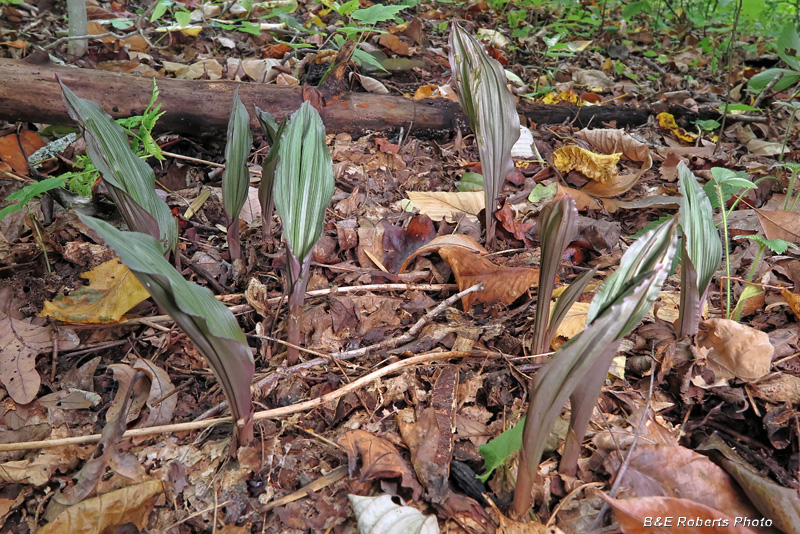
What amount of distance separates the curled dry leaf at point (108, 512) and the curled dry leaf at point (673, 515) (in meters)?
0.99

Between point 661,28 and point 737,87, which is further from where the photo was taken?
point 661,28

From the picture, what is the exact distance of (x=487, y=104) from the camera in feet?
6.31

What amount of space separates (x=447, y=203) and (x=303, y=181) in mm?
818

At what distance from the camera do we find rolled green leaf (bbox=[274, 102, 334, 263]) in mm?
1517

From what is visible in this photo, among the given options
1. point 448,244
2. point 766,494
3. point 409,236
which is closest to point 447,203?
point 409,236

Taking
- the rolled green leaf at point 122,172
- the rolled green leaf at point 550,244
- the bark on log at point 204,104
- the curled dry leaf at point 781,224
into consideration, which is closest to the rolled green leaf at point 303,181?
the rolled green leaf at point 122,172

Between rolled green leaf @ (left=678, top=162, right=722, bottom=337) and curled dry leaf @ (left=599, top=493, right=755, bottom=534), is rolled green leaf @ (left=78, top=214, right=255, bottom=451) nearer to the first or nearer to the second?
curled dry leaf @ (left=599, top=493, right=755, bottom=534)

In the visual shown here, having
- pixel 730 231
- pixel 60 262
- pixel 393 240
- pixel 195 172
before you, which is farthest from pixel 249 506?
pixel 730 231

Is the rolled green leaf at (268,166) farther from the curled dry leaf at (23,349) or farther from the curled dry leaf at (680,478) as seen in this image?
the curled dry leaf at (680,478)

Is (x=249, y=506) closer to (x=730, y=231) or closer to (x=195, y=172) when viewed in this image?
(x=195, y=172)

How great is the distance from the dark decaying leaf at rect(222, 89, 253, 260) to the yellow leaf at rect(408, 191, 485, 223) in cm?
69

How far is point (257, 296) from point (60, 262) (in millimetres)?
775

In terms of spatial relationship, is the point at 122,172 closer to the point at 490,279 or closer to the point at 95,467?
Result: the point at 95,467

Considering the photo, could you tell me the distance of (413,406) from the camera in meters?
1.41
